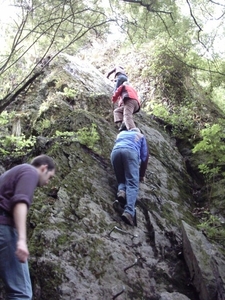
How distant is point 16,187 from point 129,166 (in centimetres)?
306

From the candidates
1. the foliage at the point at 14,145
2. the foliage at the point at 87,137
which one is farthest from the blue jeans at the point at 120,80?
the foliage at the point at 14,145

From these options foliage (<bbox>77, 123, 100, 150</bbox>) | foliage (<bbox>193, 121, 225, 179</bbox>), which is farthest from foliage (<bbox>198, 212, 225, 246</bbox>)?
foliage (<bbox>77, 123, 100, 150</bbox>)

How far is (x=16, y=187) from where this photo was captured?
3156 mm

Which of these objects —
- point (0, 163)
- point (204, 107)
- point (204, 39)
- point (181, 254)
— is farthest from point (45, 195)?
point (204, 107)

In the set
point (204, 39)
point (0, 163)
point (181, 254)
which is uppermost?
point (204, 39)

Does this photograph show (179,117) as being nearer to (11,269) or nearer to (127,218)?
(127,218)

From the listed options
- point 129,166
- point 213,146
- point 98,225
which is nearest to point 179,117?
point 213,146

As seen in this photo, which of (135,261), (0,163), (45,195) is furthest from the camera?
(0,163)

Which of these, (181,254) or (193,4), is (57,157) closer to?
(181,254)

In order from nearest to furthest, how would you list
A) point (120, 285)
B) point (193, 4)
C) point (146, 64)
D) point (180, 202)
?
point (120, 285) → point (193, 4) → point (180, 202) → point (146, 64)

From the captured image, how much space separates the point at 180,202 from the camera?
725 centimetres

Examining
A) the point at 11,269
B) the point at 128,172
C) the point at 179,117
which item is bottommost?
the point at 11,269

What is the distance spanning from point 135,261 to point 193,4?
423 centimetres

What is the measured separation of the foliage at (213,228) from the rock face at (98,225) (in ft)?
1.19
